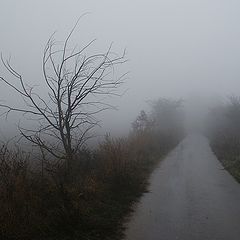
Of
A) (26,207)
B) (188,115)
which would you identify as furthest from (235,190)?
(188,115)

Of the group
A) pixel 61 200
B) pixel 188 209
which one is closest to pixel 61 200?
pixel 61 200

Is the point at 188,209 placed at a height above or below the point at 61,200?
below

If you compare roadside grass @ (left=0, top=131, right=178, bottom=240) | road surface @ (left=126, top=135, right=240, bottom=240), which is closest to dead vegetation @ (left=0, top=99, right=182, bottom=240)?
roadside grass @ (left=0, top=131, right=178, bottom=240)

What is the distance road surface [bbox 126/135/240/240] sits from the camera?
845 centimetres

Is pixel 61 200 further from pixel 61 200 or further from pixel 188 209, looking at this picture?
pixel 188 209

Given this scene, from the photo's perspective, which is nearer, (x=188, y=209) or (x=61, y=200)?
(x=61, y=200)

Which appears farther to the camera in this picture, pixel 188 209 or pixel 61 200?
pixel 188 209

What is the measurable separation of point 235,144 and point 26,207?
2129cm

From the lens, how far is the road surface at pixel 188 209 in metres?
8.45

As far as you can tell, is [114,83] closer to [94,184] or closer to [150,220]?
[94,184]

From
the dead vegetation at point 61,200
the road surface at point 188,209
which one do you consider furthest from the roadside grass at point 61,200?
the road surface at point 188,209

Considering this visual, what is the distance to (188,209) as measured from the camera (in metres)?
10.6

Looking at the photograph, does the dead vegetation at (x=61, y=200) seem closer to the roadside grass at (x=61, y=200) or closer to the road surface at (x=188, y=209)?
the roadside grass at (x=61, y=200)

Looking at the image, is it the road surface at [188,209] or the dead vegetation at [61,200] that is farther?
the road surface at [188,209]
